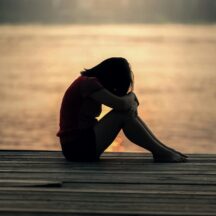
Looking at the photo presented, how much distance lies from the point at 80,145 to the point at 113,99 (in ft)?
Answer: 1.26

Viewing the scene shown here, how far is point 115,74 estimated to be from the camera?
217 inches

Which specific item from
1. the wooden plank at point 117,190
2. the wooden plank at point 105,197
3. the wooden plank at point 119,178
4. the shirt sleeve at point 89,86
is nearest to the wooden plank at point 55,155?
the shirt sleeve at point 89,86

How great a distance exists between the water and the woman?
694cm

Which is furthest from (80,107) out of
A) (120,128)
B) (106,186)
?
(106,186)

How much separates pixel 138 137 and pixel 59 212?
1.62 meters

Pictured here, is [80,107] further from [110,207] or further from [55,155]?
[110,207]

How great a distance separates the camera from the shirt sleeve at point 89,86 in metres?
5.56

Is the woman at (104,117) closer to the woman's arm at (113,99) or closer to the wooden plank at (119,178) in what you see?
the woman's arm at (113,99)

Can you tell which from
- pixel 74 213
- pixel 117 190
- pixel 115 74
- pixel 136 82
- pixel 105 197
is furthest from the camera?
pixel 136 82

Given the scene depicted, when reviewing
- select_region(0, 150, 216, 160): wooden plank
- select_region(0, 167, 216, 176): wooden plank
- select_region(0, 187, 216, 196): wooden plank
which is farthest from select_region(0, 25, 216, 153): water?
select_region(0, 187, 216, 196): wooden plank

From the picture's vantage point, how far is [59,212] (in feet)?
13.4

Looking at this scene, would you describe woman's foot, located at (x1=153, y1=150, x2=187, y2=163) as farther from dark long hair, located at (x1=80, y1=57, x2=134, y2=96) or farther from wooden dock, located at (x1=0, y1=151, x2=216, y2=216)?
dark long hair, located at (x1=80, y1=57, x2=134, y2=96)

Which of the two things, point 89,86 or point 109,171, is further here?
point 89,86

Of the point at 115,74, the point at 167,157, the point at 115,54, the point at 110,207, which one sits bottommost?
the point at 115,54
